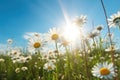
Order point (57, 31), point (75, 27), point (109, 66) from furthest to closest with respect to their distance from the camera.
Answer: point (75, 27) < point (57, 31) < point (109, 66)

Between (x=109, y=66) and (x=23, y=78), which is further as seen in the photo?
(x=23, y=78)

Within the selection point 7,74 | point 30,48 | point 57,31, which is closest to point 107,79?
point 57,31

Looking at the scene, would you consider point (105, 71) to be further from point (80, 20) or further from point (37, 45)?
point (80, 20)

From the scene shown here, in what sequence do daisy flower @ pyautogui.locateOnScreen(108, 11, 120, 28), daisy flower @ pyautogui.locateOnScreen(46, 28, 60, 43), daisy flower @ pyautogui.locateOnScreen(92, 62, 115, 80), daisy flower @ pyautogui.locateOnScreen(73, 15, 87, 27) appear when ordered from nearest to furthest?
daisy flower @ pyautogui.locateOnScreen(92, 62, 115, 80), daisy flower @ pyautogui.locateOnScreen(108, 11, 120, 28), daisy flower @ pyautogui.locateOnScreen(46, 28, 60, 43), daisy flower @ pyautogui.locateOnScreen(73, 15, 87, 27)

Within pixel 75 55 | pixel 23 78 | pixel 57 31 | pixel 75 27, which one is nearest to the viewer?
pixel 57 31

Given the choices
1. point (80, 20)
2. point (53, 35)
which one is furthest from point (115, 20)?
point (80, 20)

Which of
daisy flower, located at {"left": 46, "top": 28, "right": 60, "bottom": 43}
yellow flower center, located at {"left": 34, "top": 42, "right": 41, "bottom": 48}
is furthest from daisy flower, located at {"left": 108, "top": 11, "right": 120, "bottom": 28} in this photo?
yellow flower center, located at {"left": 34, "top": 42, "right": 41, "bottom": 48}

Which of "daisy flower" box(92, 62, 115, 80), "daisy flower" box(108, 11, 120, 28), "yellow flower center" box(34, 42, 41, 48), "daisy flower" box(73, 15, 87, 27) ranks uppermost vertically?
"daisy flower" box(73, 15, 87, 27)

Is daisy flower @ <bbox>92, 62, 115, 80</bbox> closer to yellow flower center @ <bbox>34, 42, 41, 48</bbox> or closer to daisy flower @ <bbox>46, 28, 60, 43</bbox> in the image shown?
daisy flower @ <bbox>46, 28, 60, 43</bbox>

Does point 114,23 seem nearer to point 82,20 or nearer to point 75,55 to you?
point 82,20
